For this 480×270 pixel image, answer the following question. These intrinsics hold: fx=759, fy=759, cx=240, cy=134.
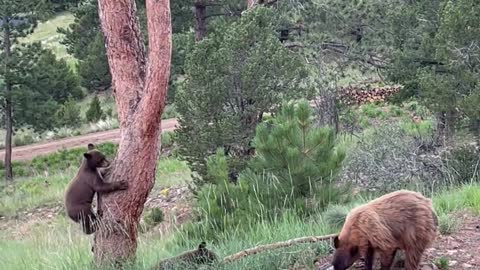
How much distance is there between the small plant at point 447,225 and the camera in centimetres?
771

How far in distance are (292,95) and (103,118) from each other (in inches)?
795

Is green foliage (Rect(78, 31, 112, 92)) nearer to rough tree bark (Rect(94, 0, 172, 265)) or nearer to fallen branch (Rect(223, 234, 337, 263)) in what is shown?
rough tree bark (Rect(94, 0, 172, 265))

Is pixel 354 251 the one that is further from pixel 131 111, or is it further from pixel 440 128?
pixel 440 128

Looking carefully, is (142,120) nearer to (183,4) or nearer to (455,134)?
(455,134)

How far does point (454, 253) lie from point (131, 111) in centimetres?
358

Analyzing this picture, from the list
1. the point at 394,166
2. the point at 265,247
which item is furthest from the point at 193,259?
the point at 394,166

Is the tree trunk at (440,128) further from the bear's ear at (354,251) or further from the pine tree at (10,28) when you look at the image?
the pine tree at (10,28)

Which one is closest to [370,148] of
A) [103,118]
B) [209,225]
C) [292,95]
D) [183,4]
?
[292,95]

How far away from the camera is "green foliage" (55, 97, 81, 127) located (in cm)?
3195

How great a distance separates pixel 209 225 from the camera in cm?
907

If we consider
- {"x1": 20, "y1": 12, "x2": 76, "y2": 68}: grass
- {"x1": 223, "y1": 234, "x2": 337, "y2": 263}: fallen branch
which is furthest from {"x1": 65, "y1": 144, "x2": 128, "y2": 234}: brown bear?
{"x1": 20, "y1": 12, "x2": 76, "y2": 68}: grass

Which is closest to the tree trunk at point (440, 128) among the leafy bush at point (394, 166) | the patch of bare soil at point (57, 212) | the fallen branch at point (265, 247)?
the leafy bush at point (394, 166)

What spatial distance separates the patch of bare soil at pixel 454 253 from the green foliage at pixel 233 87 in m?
7.36

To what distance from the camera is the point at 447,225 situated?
7.77 metres
